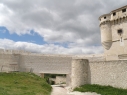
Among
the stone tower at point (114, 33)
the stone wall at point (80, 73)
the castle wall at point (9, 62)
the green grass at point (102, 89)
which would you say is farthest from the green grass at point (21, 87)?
the stone tower at point (114, 33)

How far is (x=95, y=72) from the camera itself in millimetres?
17266

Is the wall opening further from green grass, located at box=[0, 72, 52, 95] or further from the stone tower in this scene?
green grass, located at box=[0, 72, 52, 95]

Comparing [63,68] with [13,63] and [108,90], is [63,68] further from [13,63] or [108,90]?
[108,90]

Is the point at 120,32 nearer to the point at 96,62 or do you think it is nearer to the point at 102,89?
the point at 96,62

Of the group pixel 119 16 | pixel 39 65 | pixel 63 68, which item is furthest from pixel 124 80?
pixel 39 65

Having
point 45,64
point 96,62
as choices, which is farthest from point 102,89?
point 45,64

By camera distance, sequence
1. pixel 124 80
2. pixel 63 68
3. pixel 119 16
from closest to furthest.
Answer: pixel 124 80
pixel 119 16
pixel 63 68

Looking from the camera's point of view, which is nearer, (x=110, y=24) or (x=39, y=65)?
(x=110, y=24)

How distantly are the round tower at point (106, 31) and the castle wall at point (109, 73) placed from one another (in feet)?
19.4

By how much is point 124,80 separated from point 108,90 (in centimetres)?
169

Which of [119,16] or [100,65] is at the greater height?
[119,16]

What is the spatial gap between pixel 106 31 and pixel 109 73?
317 inches

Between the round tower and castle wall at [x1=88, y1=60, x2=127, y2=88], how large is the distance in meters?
5.90

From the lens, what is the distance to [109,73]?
52.2ft
